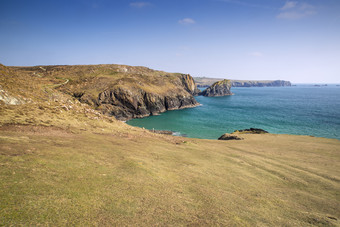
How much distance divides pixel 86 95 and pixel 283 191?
79.0 m

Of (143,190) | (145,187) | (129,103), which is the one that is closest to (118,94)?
(129,103)

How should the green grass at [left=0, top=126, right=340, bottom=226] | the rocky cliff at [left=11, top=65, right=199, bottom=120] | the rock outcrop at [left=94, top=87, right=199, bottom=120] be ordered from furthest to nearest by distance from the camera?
the rocky cliff at [left=11, top=65, right=199, bottom=120] < the rock outcrop at [left=94, top=87, right=199, bottom=120] < the green grass at [left=0, top=126, right=340, bottom=226]

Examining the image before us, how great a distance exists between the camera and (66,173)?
8742 millimetres

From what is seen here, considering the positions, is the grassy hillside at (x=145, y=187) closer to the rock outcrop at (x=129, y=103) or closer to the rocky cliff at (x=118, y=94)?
the rock outcrop at (x=129, y=103)

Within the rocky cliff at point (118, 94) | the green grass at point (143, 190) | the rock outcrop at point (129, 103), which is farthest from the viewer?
the rocky cliff at point (118, 94)

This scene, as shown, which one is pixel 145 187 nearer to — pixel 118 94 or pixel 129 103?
pixel 129 103

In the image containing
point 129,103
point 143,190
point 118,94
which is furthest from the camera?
point 129,103

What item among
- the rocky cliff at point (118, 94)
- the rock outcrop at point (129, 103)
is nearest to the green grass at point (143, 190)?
the rock outcrop at point (129, 103)

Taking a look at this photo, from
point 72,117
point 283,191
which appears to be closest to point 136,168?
point 283,191

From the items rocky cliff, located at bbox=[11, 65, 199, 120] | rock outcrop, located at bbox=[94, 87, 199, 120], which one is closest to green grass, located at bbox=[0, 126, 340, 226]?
rock outcrop, located at bbox=[94, 87, 199, 120]

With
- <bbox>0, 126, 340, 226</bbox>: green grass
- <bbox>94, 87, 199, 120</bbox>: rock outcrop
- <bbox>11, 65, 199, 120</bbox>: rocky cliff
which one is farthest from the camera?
<bbox>11, 65, 199, 120</bbox>: rocky cliff

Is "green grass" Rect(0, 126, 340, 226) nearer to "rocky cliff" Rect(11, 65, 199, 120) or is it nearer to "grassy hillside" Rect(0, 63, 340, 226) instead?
"grassy hillside" Rect(0, 63, 340, 226)

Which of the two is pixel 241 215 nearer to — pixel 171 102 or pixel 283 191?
pixel 283 191

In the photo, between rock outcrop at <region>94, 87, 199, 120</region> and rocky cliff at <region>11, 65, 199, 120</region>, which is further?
rocky cliff at <region>11, 65, 199, 120</region>
